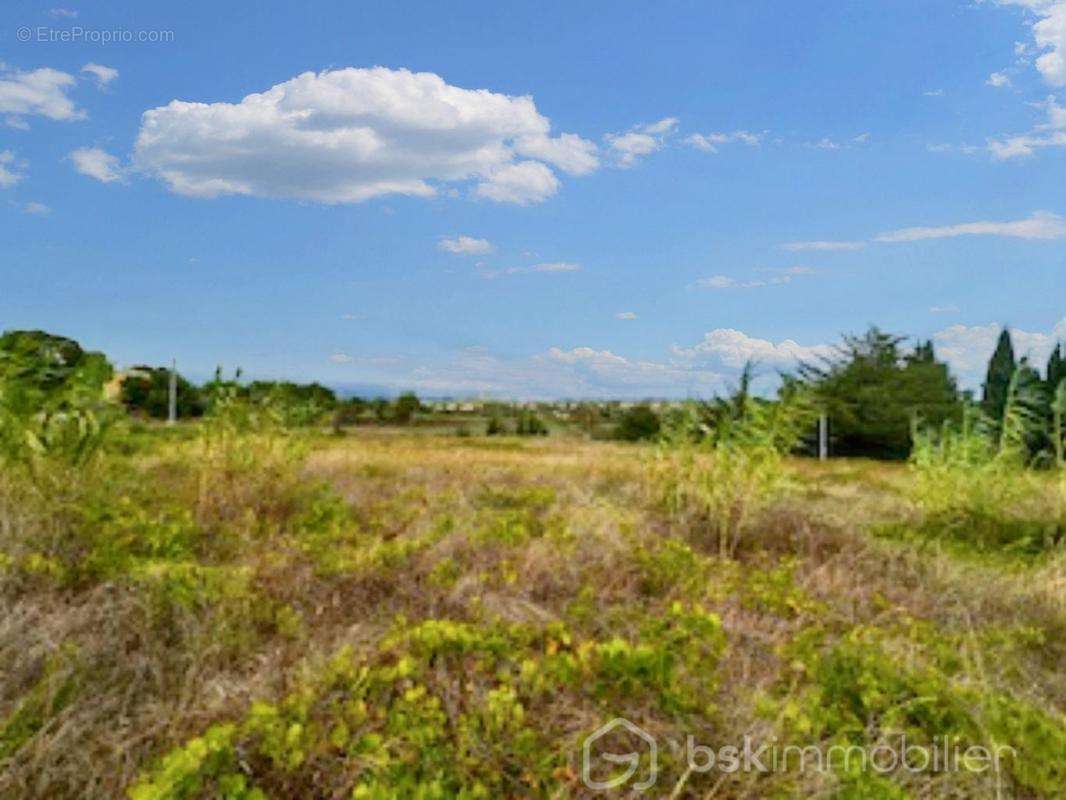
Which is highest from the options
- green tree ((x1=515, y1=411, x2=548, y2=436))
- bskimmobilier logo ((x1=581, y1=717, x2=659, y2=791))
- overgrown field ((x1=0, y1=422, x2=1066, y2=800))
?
green tree ((x1=515, y1=411, x2=548, y2=436))

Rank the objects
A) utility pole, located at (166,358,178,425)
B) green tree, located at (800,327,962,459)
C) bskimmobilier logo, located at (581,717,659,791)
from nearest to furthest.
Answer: bskimmobilier logo, located at (581,717,659,791)
utility pole, located at (166,358,178,425)
green tree, located at (800,327,962,459)

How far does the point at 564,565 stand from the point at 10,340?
124 inches

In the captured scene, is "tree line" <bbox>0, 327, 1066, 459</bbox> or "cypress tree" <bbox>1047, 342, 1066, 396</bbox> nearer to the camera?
"tree line" <bbox>0, 327, 1066, 459</bbox>

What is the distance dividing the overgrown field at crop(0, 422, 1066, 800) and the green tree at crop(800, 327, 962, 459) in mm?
21592

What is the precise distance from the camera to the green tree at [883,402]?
89.5ft

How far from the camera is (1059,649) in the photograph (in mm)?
4152

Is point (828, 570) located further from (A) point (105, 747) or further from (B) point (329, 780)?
(A) point (105, 747)

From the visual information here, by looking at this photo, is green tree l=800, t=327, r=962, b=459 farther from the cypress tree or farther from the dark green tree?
the dark green tree

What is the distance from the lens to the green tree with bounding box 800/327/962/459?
27.3 m

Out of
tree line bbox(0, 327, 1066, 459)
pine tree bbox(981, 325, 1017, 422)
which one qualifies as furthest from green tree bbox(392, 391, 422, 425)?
pine tree bbox(981, 325, 1017, 422)

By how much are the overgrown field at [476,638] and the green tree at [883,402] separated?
21592 millimetres

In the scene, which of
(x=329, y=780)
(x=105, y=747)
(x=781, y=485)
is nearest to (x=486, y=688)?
(x=329, y=780)

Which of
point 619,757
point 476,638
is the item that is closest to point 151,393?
point 476,638

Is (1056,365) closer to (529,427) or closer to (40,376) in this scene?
(529,427)
